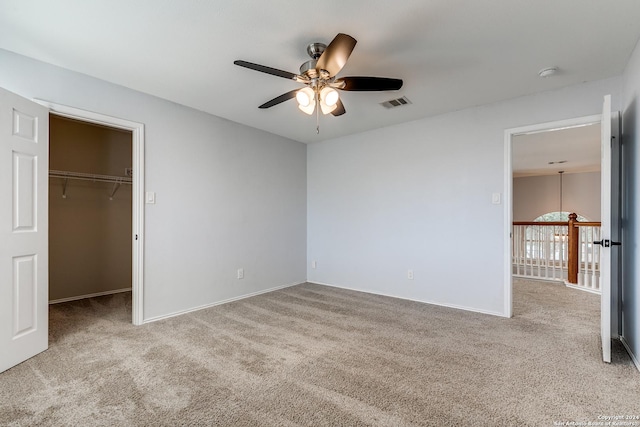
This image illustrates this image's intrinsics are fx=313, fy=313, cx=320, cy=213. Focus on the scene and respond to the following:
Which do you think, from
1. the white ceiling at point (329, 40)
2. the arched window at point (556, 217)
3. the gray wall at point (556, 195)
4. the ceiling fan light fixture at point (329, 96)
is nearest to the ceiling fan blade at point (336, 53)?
the ceiling fan light fixture at point (329, 96)

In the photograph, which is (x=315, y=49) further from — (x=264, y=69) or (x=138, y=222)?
(x=138, y=222)

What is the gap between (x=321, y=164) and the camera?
498cm

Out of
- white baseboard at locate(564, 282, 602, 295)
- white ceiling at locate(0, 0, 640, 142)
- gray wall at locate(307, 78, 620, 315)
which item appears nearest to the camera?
white ceiling at locate(0, 0, 640, 142)

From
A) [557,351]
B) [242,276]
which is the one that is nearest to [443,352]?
[557,351]

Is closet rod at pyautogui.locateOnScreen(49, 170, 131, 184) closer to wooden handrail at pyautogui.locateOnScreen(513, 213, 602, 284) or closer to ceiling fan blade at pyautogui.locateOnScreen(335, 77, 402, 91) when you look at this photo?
ceiling fan blade at pyautogui.locateOnScreen(335, 77, 402, 91)

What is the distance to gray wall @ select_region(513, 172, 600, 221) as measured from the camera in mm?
7848

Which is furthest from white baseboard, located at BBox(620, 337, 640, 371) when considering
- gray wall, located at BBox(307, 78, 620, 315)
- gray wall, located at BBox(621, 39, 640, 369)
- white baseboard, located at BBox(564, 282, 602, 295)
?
white baseboard, located at BBox(564, 282, 602, 295)

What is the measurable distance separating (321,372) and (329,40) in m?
2.31

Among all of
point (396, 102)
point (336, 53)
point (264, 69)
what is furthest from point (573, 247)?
point (264, 69)

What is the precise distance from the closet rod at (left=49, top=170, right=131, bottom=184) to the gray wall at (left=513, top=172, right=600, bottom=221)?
9411 mm

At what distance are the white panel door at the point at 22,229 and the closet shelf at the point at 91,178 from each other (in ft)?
5.69

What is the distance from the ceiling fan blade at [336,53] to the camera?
69.3 inches

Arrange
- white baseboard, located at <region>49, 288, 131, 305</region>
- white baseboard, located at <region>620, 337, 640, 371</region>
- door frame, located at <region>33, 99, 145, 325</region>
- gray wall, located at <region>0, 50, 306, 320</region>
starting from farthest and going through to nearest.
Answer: white baseboard, located at <region>49, 288, 131, 305</region>, door frame, located at <region>33, 99, 145, 325</region>, gray wall, located at <region>0, 50, 306, 320</region>, white baseboard, located at <region>620, 337, 640, 371</region>

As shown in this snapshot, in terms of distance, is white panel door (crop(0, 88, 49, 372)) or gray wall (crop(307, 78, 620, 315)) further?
gray wall (crop(307, 78, 620, 315))
